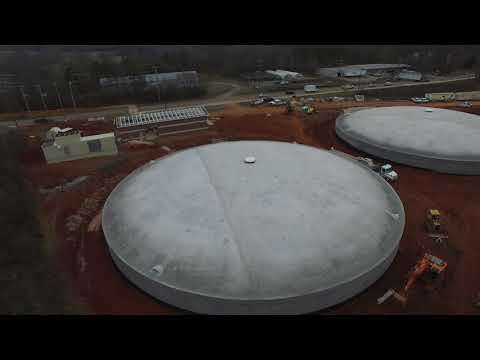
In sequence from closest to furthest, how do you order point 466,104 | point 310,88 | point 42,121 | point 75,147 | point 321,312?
point 321,312, point 75,147, point 42,121, point 466,104, point 310,88

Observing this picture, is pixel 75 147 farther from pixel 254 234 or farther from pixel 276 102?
pixel 276 102

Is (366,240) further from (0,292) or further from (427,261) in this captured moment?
(0,292)

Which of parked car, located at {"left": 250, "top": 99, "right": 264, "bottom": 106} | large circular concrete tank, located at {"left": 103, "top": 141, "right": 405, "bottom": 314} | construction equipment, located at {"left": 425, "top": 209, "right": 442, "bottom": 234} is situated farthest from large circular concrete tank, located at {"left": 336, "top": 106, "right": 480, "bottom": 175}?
parked car, located at {"left": 250, "top": 99, "right": 264, "bottom": 106}

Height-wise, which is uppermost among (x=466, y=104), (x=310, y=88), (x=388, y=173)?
(x=388, y=173)

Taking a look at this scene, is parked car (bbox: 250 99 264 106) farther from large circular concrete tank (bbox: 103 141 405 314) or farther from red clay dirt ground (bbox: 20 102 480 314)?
large circular concrete tank (bbox: 103 141 405 314)

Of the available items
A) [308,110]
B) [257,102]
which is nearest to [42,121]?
[257,102]

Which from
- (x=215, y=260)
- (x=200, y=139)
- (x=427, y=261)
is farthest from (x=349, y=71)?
(x=215, y=260)

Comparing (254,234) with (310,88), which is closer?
(254,234)
